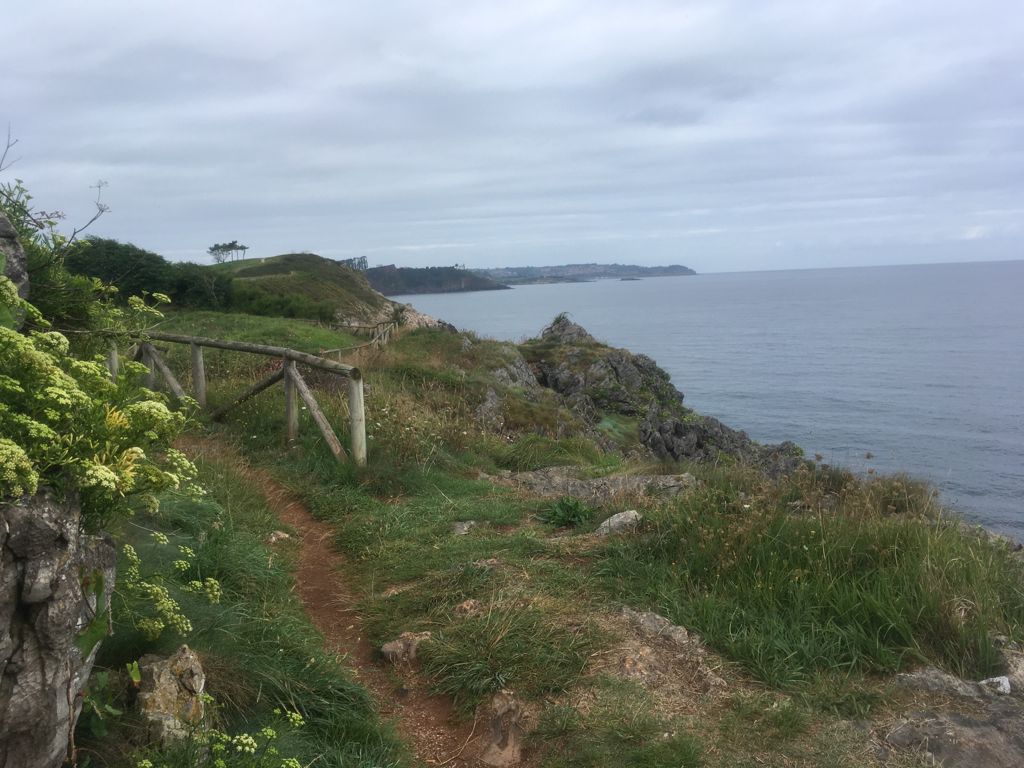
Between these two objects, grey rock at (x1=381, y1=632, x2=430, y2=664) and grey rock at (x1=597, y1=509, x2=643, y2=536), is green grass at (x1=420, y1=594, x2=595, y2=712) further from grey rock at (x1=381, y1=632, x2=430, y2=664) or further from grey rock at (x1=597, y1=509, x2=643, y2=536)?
grey rock at (x1=597, y1=509, x2=643, y2=536)

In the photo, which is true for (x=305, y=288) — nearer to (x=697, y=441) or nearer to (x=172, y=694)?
(x=697, y=441)

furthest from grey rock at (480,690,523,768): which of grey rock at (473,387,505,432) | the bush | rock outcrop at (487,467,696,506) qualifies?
grey rock at (473,387,505,432)

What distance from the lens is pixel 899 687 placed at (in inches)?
173

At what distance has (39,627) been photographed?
2580 mm

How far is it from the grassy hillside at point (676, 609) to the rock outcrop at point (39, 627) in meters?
1.32

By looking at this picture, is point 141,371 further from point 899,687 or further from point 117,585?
point 899,687

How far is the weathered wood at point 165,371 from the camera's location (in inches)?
393

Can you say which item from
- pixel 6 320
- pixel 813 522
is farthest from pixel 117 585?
pixel 813 522

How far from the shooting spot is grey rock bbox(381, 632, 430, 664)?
196 inches

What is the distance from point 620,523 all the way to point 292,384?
453 centimetres

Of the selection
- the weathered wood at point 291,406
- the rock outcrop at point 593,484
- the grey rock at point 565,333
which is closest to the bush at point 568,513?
the rock outcrop at point 593,484

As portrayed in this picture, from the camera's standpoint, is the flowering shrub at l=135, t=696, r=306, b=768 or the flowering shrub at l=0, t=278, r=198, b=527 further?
the flowering shrub at l=135, t=696, r=306, b=768

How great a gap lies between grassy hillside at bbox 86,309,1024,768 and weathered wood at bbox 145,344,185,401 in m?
2.56

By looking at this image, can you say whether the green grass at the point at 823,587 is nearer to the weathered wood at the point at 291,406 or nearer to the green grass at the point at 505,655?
the green grass at the point at 505,655
